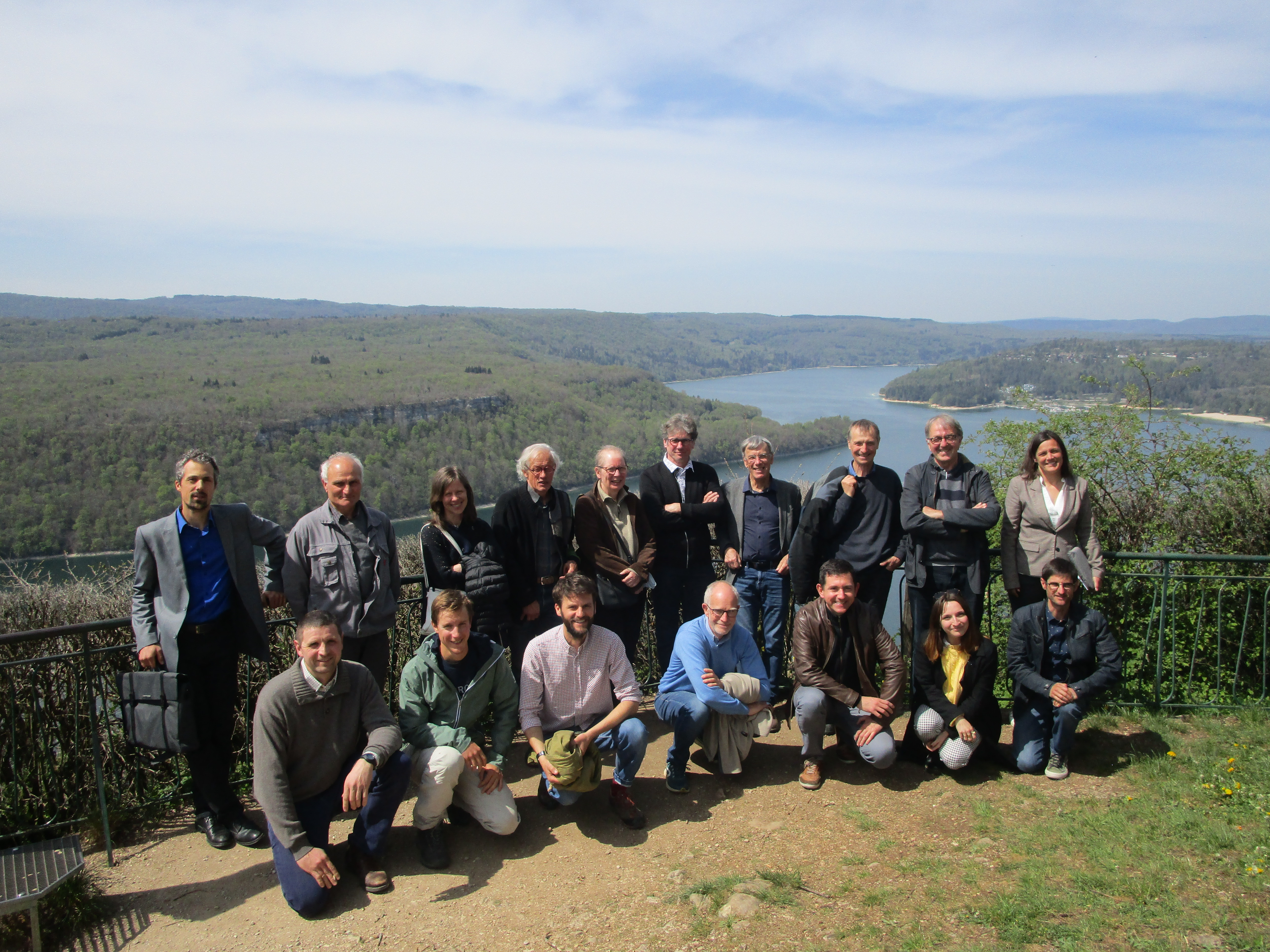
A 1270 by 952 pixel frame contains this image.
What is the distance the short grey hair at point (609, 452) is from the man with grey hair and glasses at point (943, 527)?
5.56ft

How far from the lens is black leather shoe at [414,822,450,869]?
351 centimetres

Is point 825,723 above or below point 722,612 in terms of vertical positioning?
below

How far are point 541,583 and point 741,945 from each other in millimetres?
2202

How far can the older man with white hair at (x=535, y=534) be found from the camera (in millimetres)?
4438

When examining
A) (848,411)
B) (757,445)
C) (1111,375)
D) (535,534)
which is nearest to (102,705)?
(535,534)

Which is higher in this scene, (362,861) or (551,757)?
(551,757)

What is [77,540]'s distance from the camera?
32.0 m

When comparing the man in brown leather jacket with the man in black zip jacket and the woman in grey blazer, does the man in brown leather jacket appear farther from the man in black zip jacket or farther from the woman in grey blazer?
the woman in grey blazer

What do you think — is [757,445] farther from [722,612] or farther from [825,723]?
[825,723]

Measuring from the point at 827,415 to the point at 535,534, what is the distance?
1836 inches

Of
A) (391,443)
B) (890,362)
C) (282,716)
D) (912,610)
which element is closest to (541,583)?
(282,716)

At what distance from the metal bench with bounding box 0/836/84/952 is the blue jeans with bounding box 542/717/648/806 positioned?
2055 mm

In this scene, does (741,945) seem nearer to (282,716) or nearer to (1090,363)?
(282,716)

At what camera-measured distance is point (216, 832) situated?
376 cm
